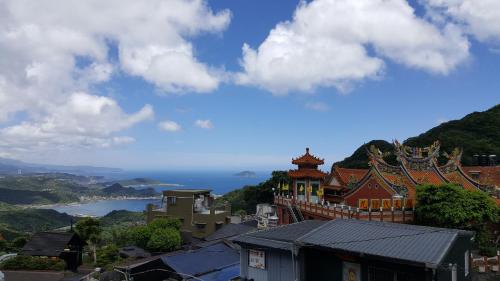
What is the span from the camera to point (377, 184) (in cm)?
3191

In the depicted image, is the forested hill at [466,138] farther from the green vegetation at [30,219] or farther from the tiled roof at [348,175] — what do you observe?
the green vegetation at [30,219]

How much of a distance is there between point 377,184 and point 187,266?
1606 centimetres

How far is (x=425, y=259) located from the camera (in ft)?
41.4

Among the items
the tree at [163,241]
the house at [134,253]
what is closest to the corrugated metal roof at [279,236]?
the house at [134,253]

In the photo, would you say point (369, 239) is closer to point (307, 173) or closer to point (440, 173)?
point (307, 173)

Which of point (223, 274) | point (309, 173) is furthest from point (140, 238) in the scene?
point (309, 173)

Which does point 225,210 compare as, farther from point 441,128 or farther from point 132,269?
point 441,128

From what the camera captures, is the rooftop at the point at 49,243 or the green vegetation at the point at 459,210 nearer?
the green vegetation at the point at 459,210

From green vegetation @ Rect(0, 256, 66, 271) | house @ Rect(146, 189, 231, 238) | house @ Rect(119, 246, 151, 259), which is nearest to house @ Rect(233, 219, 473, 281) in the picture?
house @ Rect(119, 246, 151, 259)

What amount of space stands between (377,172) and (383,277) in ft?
60.7

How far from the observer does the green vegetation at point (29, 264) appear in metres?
27.8

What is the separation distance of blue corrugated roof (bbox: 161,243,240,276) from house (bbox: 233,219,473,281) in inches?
259

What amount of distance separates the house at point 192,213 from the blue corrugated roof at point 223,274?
18.9 metres

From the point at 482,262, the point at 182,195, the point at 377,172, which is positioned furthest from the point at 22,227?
the point at 482,262
